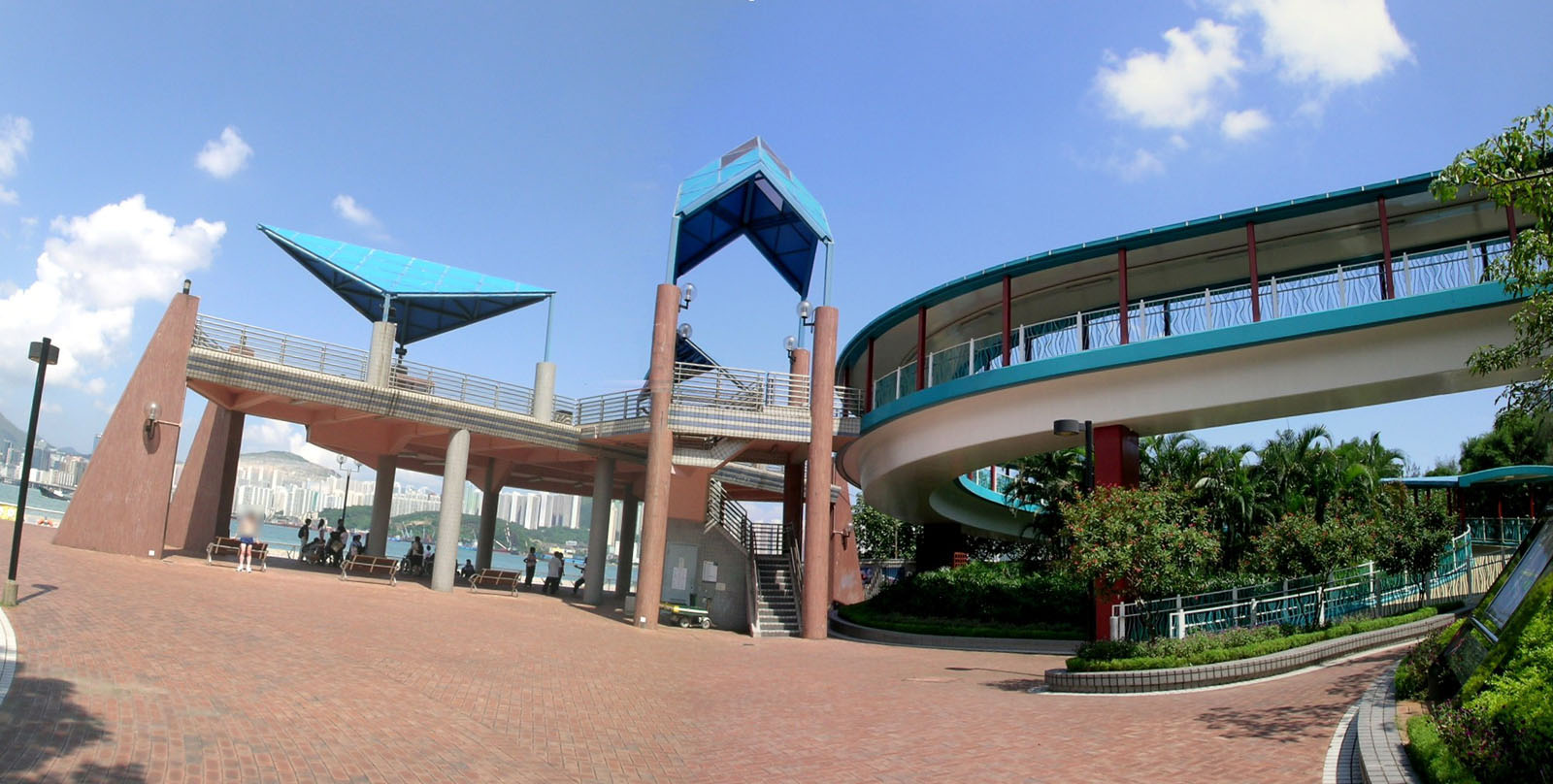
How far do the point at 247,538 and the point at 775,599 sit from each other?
44.0 feet

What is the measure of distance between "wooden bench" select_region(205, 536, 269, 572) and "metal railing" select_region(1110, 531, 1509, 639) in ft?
65.7

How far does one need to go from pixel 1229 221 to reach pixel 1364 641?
8.48 metres

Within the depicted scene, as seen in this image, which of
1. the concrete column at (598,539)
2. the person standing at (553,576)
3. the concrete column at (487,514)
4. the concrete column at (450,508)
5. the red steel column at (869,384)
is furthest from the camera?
the concrete column at (487,514)

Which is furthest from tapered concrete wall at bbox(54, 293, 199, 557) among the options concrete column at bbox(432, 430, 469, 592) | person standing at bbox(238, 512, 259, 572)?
concrete column at bbox(432, 430, 469, 592)

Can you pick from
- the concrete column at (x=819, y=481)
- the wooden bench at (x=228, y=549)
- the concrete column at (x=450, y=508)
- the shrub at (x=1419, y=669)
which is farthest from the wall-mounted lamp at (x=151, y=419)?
the shrub at (x=1419, y=669)

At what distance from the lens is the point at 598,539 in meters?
29.3

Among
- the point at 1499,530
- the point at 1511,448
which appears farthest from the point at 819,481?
the point at 1511,448

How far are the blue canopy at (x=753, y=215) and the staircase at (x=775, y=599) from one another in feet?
29.6

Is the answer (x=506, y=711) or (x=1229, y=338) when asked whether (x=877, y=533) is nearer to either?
(x=1229, y=338)

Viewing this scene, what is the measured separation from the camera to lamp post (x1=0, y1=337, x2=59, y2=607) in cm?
1230

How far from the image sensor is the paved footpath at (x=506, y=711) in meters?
7.87

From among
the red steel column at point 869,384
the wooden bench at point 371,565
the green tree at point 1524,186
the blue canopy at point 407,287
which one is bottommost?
the wooden bench at point 371,565

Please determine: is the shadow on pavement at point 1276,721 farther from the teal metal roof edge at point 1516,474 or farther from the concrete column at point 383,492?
the concrete column at point 383,492

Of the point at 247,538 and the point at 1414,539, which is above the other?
the point at 1414,539
